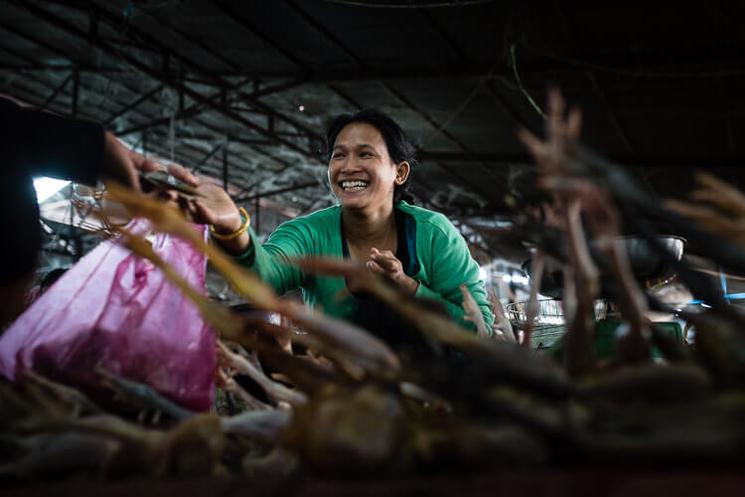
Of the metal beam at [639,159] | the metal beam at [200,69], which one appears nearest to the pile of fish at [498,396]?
the metal beam at [200,69]

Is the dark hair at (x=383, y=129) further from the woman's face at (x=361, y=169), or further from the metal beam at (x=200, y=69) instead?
the metal beam at (x=200, y=69)

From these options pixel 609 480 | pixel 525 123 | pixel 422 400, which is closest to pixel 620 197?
pixel 609 480

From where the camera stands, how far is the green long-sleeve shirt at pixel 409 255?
7.43ft

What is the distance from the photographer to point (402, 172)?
2699 millimetres

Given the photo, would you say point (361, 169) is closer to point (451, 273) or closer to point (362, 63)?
point (451, 273)

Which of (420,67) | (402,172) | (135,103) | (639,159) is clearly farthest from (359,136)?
(639,159)

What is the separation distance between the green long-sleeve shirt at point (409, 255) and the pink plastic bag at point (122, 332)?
0.72 metres

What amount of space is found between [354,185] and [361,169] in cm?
7

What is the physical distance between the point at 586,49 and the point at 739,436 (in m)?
5.64

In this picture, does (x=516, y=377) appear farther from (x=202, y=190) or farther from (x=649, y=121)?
(x=649, y=121)

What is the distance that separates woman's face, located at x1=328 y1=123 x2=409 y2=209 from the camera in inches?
95.0

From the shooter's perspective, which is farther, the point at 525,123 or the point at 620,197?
the point at 525,123

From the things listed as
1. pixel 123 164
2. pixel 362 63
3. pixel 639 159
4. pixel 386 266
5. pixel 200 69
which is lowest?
pixel 386 266

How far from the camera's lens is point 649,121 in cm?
726
